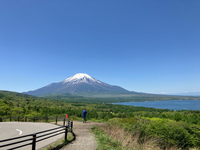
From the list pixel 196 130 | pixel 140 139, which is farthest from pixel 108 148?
pixel 196 130

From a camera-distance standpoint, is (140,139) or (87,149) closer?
(87,149)

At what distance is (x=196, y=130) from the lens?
12.7 m

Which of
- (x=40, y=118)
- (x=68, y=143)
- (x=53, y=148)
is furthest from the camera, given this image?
(x=40, y=118)

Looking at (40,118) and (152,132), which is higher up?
(152,132)

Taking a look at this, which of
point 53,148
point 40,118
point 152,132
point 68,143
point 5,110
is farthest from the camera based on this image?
point 5,110

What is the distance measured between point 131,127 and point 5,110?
143ft

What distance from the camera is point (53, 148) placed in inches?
291

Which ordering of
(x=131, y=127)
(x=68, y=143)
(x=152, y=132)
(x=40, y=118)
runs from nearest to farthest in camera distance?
1. (x=68, y=143)
2. (x=131, y=127)
3. (x=152, y=132)
4. (x=40, y=118)

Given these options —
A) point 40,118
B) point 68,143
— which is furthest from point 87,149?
point 40,118

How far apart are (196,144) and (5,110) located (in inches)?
1863

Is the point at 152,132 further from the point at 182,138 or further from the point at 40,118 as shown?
the point at 40,118

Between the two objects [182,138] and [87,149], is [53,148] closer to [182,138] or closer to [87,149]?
[87,149]

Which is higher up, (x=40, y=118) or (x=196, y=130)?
(x=196, y=130)

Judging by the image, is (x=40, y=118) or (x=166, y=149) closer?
(x=166, y=149)
